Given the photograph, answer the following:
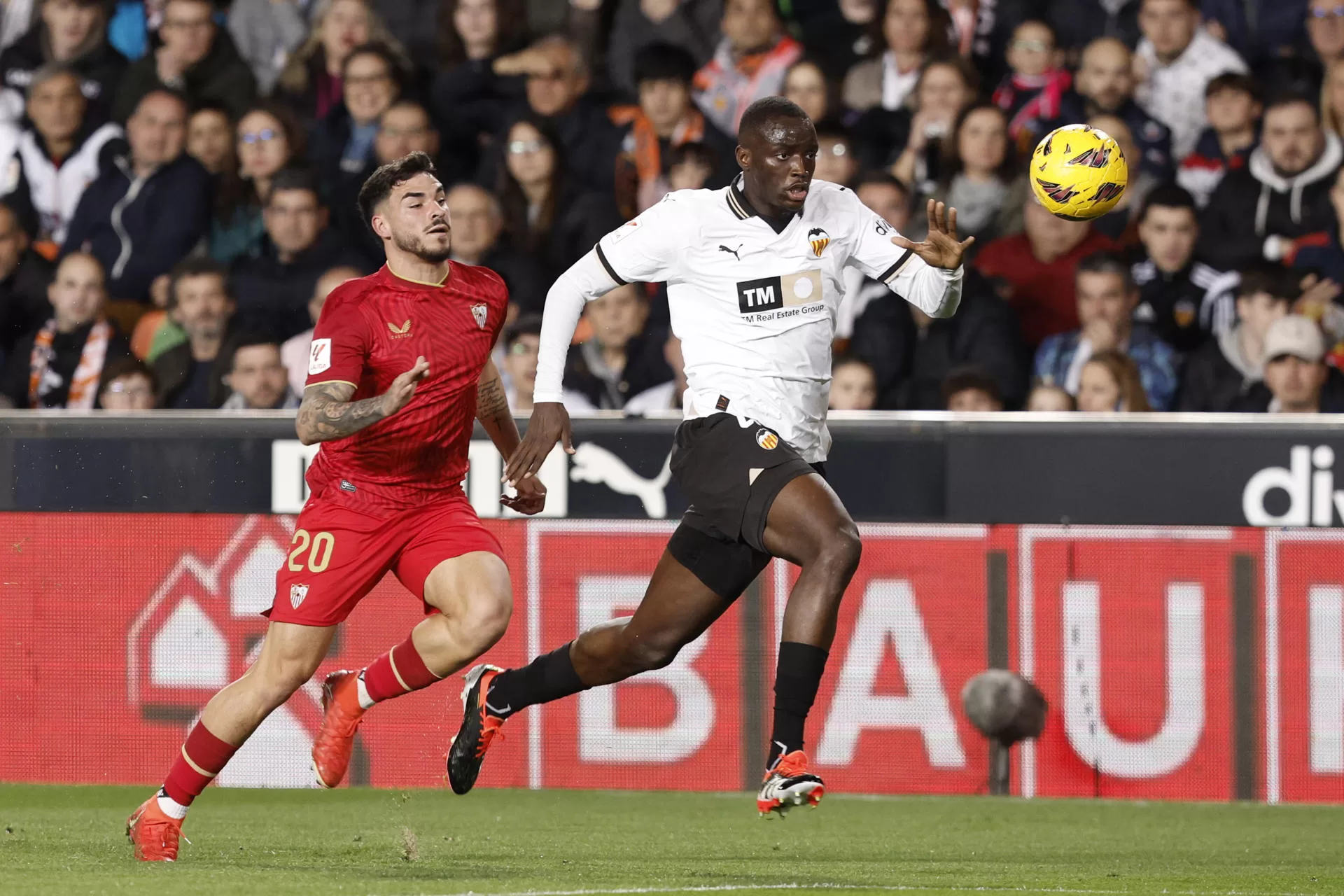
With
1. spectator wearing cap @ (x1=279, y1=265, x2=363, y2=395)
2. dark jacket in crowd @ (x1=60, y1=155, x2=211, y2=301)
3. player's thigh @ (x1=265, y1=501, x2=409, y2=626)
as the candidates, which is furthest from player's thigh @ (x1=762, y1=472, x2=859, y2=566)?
dark jacket in crowd @ (x1=60, y1=155, x2=211, y2=301)

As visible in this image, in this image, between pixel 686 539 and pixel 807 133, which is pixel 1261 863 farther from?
pixel 807 133

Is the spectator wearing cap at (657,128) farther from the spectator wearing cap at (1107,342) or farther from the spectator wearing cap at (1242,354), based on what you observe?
the spectator wearing cap at (1242,354)

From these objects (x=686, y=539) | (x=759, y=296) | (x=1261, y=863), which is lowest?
(x=1261, y=863)

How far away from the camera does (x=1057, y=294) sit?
10.3 metres

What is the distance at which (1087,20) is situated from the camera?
11516mm

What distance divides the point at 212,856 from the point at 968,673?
381 cm

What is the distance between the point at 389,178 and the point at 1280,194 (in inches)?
214

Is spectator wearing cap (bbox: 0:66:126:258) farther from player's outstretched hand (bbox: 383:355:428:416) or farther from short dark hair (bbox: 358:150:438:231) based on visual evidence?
player's outstretched hand (bbox: 383:355:428:416)

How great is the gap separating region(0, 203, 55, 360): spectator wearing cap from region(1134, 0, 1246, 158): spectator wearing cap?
6124 millimetres

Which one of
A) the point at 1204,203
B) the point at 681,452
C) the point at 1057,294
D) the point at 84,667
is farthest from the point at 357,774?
the point at 1204,203

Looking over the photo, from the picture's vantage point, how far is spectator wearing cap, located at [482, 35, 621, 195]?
447 inches

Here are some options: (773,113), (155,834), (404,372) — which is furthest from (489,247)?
(155,834)

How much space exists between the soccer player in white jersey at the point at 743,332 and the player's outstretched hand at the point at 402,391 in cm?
61

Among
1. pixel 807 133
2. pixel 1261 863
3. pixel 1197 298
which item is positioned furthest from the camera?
pixel 1197 298
